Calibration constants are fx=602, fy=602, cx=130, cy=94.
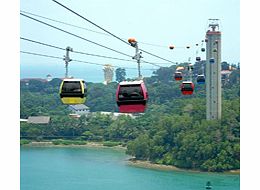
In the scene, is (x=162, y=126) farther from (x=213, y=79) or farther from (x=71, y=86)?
(x=71, y=86)

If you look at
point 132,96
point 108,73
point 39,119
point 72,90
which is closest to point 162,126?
point 39,119

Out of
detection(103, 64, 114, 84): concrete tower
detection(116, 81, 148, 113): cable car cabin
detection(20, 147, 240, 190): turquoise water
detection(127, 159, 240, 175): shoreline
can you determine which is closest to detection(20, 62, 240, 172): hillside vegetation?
detection(127, 159, 240, 175): shoreline

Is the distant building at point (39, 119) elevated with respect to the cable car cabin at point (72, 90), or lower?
lower

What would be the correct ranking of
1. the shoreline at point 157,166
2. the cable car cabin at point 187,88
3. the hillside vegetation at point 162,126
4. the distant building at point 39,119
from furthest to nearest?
the distant building at point 39,119
the hillside vegetation at point 162,126
the shoreline at point 157,166
the cable car cabin at point 187,88

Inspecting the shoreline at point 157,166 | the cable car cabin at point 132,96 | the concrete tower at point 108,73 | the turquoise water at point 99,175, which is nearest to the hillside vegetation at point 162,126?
the shoreline at point 157,166

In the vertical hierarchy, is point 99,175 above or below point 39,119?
below

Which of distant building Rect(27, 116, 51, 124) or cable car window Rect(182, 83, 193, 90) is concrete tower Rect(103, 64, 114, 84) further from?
cable car window Rect(182, 83, 193, 90)

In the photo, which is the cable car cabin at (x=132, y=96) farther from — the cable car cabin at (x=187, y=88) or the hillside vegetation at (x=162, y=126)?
the hillside vegetation at (x=162, y=126)
